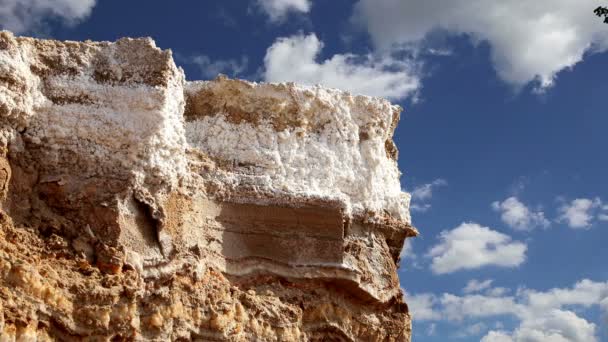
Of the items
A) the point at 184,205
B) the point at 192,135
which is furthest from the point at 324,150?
the point at 184,205

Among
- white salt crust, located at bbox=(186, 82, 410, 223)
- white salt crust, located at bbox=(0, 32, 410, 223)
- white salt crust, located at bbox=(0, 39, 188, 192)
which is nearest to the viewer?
white salt crust, located at bbox=(0, 39, 188, 192)

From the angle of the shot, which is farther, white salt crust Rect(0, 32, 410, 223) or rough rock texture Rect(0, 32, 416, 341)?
white salt crust Rect(0, 32, 410, 223)

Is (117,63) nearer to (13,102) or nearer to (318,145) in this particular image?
(13,102)

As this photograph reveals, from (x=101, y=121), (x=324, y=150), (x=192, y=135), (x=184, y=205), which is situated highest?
(x=324, y=150)

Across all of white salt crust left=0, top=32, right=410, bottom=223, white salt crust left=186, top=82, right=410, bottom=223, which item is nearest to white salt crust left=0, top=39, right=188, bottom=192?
white salt crust left=0, top=32, right=410, bottom=223

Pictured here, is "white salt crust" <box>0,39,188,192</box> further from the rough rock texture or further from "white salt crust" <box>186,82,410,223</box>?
"white salt crust" <box>186,82,410,223</box>

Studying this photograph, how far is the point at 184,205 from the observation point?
11.6 metres

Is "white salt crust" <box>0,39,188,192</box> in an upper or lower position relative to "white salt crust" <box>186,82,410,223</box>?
lower

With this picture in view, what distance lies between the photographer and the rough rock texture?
9.96 metres

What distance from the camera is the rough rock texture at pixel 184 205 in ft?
32.7

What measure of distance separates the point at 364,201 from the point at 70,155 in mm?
4807

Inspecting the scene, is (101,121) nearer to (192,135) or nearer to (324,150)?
(192,135)

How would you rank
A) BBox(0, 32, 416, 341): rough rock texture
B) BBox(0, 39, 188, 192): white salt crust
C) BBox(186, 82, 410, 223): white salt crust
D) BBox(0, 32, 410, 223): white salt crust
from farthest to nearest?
1. BBox(186, 82, 410, 223): white salt crust
2. BBox(0, 32, 410, 223): white salt crust
3. BBox(0, 39, 188, 192): white salt crust
4. BBox(0, 32, 416, 341): rough rock texture

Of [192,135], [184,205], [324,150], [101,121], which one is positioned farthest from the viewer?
[324,150]
